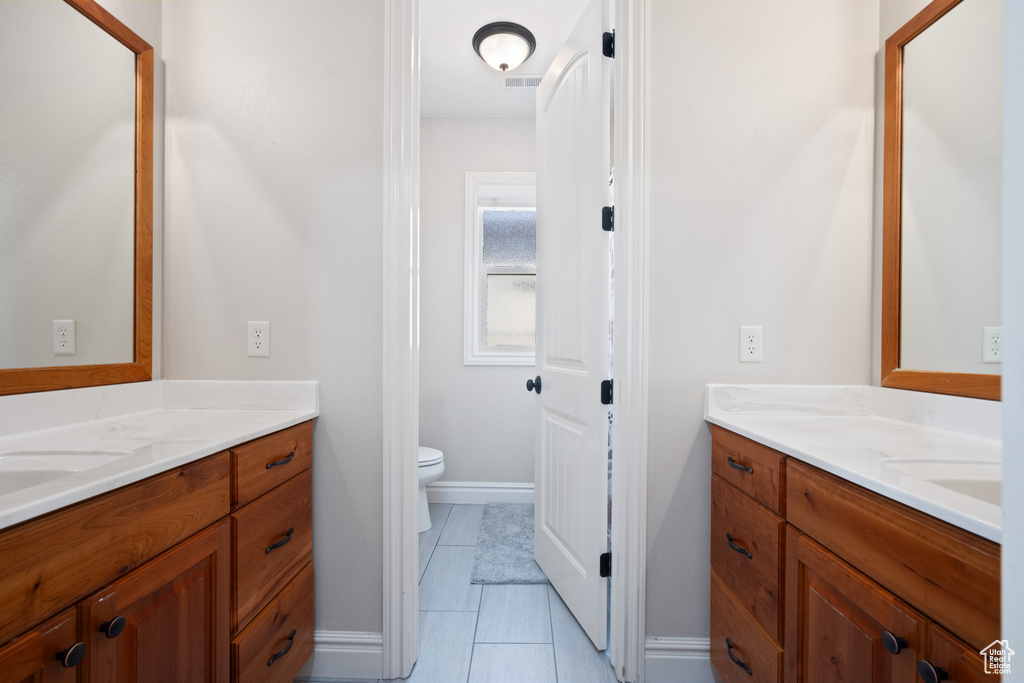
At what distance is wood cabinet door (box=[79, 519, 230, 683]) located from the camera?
766mm

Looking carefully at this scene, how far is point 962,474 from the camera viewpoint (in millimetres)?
875

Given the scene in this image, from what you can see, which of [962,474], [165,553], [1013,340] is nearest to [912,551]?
[962,474]

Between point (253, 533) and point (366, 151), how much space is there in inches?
46.1

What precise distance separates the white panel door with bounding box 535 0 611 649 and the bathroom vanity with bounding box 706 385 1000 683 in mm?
391

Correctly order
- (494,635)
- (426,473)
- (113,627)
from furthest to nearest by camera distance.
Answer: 1. (426,473)
2. (494,635)
3. (113,627)

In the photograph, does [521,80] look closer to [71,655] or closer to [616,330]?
[616,330]

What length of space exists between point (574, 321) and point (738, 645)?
1.09 metres

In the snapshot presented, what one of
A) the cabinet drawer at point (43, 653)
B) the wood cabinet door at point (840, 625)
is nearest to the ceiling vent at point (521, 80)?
the wood cabinet door at point (840, 625)

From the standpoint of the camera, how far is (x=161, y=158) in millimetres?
1549

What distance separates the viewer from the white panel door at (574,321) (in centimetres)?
163

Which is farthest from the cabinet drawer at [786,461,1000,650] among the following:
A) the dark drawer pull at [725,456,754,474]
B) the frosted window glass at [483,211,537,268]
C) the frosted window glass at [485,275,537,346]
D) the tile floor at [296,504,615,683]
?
the frosted window glass at [483,211,537,268]

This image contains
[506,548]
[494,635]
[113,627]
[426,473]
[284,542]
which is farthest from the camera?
[426,473]

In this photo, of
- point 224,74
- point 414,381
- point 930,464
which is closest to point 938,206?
point 930,464

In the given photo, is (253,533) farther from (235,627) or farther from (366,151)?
(366,151)
